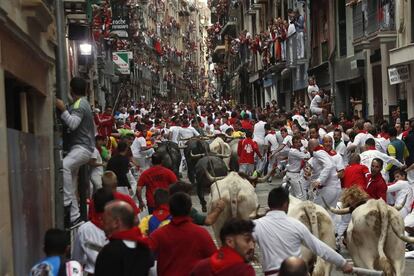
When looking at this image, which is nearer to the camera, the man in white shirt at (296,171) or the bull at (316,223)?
the bull at (316,223)

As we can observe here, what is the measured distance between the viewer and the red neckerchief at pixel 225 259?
20.6 feet

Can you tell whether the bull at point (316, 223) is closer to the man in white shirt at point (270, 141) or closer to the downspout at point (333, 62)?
the man in white shirt at point (270, 141)

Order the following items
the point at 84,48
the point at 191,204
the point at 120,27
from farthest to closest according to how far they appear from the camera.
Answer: the point at 120,27, the point at 84,48, the point at 191,204

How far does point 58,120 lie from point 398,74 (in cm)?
1718

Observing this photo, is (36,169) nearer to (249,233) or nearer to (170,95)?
(249,233)

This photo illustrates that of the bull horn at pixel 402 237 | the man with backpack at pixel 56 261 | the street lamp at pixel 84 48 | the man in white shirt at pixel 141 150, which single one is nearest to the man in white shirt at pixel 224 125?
the man in white shirt at pixel 141 150

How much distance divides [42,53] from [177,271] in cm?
620

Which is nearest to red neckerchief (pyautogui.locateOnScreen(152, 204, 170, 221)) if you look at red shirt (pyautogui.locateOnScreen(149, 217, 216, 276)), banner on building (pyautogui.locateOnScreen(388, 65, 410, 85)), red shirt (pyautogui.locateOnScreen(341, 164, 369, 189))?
red shirt (pyautogui.locateOnScreen(149, 217, 216, 276))

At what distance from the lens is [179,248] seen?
7531 millimetres

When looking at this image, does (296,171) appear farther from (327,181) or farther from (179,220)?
(179,220)

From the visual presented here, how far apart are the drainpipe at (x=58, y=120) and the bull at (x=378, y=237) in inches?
137

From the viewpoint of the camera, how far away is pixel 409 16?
1051 inches

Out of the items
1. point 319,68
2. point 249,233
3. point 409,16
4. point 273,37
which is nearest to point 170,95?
point 273,37


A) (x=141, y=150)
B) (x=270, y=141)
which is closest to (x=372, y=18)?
(x=270, y=141)
